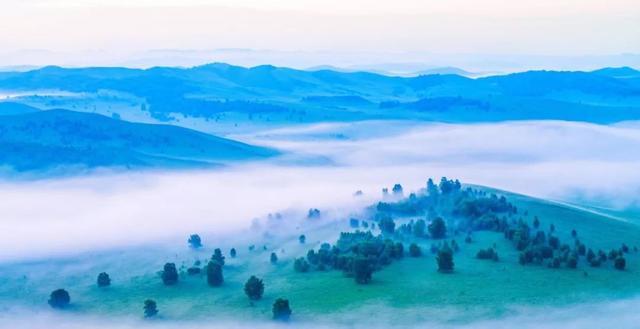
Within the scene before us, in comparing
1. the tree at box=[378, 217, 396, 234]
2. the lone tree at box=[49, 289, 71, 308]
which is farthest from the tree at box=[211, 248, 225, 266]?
the tree at box=[378, 217, 396, 234]

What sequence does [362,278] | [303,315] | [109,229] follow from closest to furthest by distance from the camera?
[303,315]
[362,278]
[109,229]

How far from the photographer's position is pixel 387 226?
493 feet

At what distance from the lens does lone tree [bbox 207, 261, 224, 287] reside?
4929 inches

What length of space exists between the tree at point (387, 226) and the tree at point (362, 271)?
29752 mm

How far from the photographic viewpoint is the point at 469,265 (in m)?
128

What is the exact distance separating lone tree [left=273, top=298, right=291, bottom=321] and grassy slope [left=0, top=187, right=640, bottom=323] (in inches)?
98.7

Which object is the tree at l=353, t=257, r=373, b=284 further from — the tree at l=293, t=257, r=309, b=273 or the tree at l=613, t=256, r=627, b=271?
the tree at l=613, t=256, r=627, b=271

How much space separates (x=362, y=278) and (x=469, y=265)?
19.6 metres

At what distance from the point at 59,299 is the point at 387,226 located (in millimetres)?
61889

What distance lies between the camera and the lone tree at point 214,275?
125 metres

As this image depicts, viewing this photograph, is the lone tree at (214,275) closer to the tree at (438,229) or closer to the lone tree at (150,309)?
the lone tree at (150,309)

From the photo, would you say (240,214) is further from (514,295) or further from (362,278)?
(514,295)

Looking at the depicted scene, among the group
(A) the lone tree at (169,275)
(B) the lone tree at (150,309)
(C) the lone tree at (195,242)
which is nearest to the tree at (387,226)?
(C) the lone tree at (195,242)

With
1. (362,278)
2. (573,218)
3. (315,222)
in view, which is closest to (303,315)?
(362,278)
